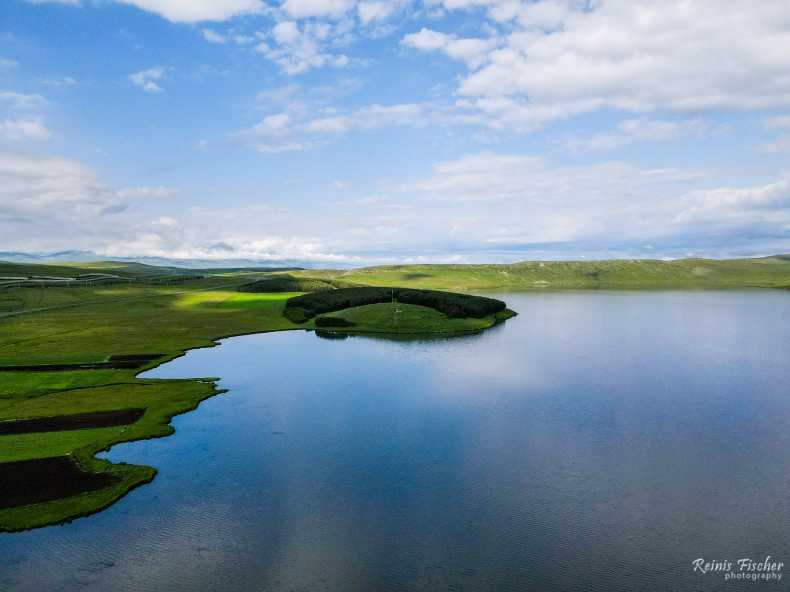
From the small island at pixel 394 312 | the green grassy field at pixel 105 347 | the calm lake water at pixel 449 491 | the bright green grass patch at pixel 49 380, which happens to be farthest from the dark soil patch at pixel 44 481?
the small island at pixel 394 312

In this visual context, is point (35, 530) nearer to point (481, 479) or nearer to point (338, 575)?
point (338, 575)

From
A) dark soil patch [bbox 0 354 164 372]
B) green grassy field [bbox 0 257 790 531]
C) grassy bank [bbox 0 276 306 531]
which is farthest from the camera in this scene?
dark soil patch [bbox 0 354 164 372]

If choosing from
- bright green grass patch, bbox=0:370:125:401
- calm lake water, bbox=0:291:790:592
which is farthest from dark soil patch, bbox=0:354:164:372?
calm lake water, bbox=0:291:790:592

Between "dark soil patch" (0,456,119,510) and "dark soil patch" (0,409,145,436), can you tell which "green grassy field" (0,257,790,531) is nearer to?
"dark soil patch" (0,456,119,510)

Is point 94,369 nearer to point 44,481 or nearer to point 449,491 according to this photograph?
point 44,481

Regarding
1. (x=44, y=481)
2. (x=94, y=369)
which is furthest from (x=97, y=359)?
(x=44, y=481)

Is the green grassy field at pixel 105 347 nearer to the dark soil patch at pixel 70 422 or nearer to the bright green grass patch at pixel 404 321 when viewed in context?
the bright green grass patch at pixel 404 321
